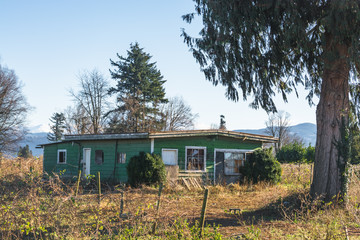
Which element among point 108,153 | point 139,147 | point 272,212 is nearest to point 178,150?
point 139,147

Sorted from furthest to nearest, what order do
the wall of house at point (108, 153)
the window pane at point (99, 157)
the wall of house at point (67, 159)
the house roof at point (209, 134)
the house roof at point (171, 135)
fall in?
the wall of house at point (67, 159)
the window pane at point (99, 157)
the wall of house at point (108, 153)
the house roof at point (209, 134)
the house roof at point (171, 135)

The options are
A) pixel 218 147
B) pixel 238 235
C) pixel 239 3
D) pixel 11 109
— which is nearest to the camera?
pixel 238 235

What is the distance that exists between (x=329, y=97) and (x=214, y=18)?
4.68 meters

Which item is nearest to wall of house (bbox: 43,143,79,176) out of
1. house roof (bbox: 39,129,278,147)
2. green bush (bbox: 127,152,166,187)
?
house roof (bbox: 39,129,278,147)

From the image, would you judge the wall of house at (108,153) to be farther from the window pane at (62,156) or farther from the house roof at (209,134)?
the house roof at (209,134)

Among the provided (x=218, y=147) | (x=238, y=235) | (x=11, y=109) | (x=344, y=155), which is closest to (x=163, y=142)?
(x=218, y=147)

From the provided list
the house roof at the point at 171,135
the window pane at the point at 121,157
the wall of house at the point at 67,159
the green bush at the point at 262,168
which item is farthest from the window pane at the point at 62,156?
the green bush at the point at 262,168

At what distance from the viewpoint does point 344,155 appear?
11758 mm

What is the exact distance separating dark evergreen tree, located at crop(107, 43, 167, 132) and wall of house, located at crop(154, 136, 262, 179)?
65.5ft

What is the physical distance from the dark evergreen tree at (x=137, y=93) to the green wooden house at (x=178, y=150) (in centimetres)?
1758

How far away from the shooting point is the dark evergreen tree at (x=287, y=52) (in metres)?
10.7

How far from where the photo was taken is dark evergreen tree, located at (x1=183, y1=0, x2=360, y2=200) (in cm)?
1070

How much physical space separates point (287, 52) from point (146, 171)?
936cm

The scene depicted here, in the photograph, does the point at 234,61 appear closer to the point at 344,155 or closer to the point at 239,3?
the point at 239,3
